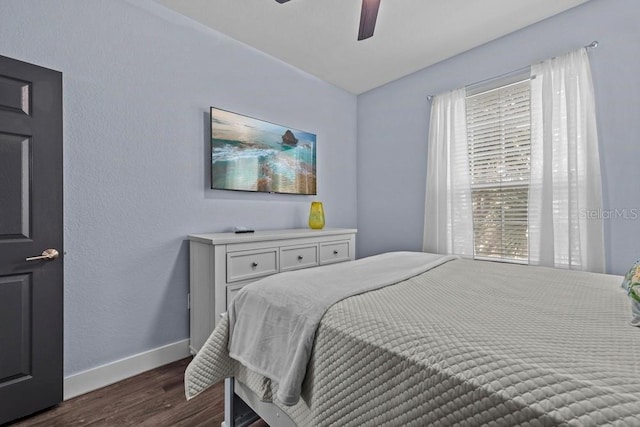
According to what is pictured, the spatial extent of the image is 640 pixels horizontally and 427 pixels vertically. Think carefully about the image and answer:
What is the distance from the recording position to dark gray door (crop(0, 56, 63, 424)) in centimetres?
147

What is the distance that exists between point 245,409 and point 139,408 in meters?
0.67

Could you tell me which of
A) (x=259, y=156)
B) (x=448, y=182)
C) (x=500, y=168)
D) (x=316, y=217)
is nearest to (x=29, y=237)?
(x=259, y=156)

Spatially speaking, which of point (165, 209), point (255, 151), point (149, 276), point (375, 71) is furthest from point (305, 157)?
point (149, 276)

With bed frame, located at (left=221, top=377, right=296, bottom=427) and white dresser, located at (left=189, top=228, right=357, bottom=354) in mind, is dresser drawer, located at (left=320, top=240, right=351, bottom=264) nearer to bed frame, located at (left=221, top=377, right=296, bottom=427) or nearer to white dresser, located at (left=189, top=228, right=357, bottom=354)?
white dresser, located at (left=189, top=228, right=357, bottom=354)

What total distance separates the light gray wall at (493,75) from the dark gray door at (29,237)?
286cm

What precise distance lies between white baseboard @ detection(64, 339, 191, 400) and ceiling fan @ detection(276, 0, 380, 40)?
7.86 feet

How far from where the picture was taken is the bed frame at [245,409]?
3.74 feet

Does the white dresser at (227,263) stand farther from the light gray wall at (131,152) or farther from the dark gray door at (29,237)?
the dark gray door at (29,237)

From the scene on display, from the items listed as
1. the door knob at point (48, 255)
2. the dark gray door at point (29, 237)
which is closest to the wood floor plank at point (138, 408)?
the dark gray door at point (29, 237)

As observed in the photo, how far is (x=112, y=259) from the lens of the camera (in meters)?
1.89

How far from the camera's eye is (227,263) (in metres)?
1.97

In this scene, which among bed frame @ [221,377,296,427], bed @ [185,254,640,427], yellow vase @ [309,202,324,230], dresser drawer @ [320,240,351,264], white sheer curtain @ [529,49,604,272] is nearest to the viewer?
bed @ [185,254,640,427]

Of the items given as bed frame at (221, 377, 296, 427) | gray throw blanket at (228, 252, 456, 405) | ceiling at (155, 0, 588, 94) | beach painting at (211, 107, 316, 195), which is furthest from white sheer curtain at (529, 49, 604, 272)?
bed frame at (221, 377, 296, 427)

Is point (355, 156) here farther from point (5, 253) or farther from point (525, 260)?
point (5, 253)
